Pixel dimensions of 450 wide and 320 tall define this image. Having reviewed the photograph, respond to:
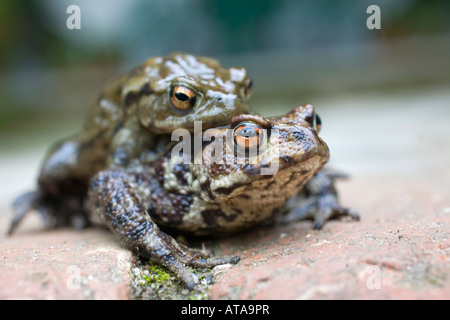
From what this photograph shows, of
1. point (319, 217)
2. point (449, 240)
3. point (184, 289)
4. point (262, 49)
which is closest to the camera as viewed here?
point (449, 240)

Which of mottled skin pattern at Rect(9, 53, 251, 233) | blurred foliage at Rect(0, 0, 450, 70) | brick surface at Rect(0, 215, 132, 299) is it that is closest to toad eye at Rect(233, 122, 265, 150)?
mottled skin pattern at Rect(9, 53, 251, 233)

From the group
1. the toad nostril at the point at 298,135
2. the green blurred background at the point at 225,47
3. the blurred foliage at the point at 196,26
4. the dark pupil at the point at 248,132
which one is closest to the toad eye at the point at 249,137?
the dark pupil at the point at 248,132

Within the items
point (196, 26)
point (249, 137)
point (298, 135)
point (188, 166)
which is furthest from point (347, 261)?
point (196, 26)

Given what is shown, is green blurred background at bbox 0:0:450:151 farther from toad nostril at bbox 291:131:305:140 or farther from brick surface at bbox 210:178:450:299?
toad nostril at bbox 291:131:305:140

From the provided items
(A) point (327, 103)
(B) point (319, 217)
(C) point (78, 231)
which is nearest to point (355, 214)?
(B) point (319, 217)

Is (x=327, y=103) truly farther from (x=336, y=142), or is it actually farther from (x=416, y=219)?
(x=416, y=219)
